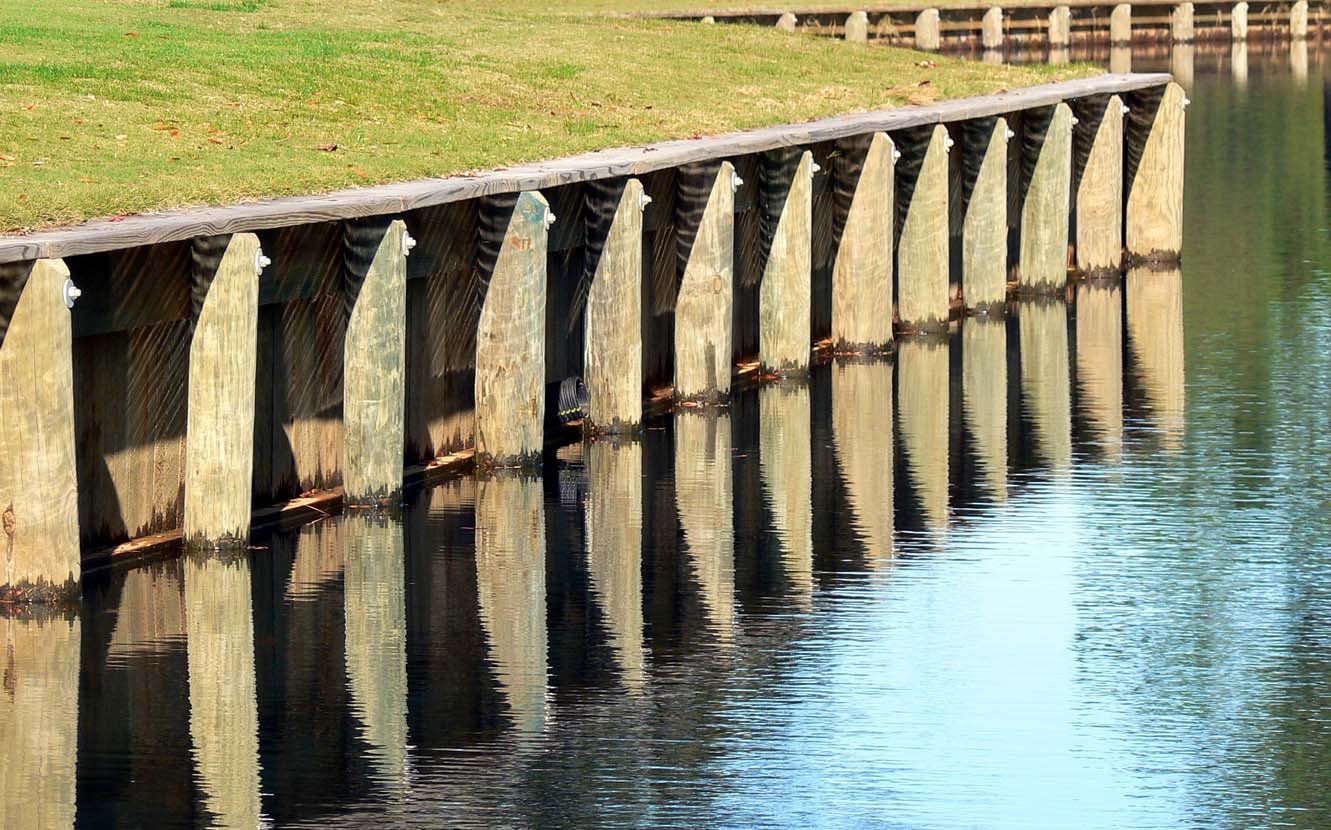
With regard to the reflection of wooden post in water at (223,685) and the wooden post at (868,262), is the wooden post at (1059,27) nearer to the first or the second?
the wooden post at (868,262)

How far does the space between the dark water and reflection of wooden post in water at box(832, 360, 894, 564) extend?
0.06 m

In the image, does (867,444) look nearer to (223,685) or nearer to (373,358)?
(373,358)

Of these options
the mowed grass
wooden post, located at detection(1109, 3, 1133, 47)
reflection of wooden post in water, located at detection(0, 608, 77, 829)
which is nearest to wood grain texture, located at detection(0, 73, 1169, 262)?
the mowed grass

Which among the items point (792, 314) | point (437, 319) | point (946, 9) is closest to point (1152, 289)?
point (792, 314)

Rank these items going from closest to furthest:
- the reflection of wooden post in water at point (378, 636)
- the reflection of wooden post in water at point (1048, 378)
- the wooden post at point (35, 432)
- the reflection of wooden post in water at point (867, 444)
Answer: the reflection of wooden post in water at point (378, 636)
the wooden post at point (35, 432)
the reflection of wooden post in water at point (867, 444)
the reflection of wooden post in water at point (1048, 378)

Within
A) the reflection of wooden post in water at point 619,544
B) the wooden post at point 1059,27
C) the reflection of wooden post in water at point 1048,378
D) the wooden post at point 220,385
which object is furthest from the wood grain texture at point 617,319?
the wooden post at point 1059,27

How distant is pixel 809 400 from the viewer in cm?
2316

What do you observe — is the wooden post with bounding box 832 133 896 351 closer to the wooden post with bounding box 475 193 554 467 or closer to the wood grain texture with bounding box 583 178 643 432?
the wood grain texture with bounding box 583 178 643 432

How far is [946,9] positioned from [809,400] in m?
52.0

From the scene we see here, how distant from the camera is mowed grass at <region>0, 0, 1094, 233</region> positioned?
19453mm

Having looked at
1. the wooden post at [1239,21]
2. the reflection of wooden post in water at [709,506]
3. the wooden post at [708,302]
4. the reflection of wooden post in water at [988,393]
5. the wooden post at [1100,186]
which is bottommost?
the reflection of wooden post in water at [709,506]

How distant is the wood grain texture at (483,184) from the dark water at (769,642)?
6.74ft

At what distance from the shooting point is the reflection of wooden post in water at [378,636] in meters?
13.1

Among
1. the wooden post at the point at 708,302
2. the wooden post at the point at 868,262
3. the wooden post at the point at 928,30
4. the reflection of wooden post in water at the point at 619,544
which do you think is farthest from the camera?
the wooden post at the point at 928,30
